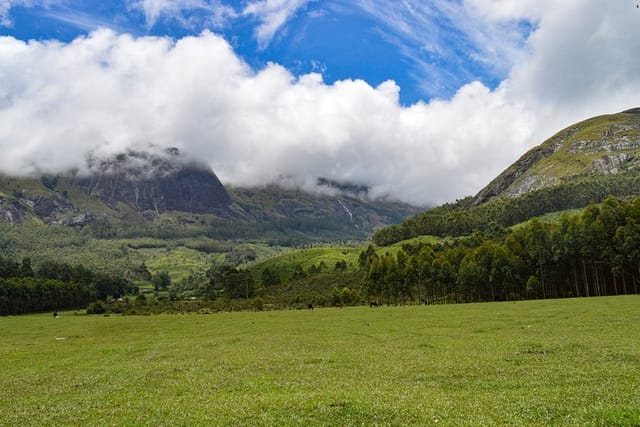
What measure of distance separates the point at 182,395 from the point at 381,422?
45.9 feet

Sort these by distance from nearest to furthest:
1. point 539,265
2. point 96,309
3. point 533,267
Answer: point 539,265 → point 533,267 → point 96,309

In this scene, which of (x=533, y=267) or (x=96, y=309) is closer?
(x=533, y=267)

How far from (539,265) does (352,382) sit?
129 meters

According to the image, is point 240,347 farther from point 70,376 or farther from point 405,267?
point 405,267

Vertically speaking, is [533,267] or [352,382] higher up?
[533,267]

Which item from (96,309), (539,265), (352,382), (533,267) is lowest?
(96,309)

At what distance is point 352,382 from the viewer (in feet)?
93.6

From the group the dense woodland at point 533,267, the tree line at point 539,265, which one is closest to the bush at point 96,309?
the dense woodland at point 533,267

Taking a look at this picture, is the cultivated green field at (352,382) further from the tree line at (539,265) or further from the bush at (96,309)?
the bush at (96,309)

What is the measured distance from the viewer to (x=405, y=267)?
169 meters

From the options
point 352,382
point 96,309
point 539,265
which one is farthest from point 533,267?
point 96,309

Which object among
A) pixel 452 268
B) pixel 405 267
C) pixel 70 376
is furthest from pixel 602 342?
pixel 405 267

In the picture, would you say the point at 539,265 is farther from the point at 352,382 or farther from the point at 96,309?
the point at 96,309

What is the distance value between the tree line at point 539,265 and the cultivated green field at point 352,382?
255 ft
